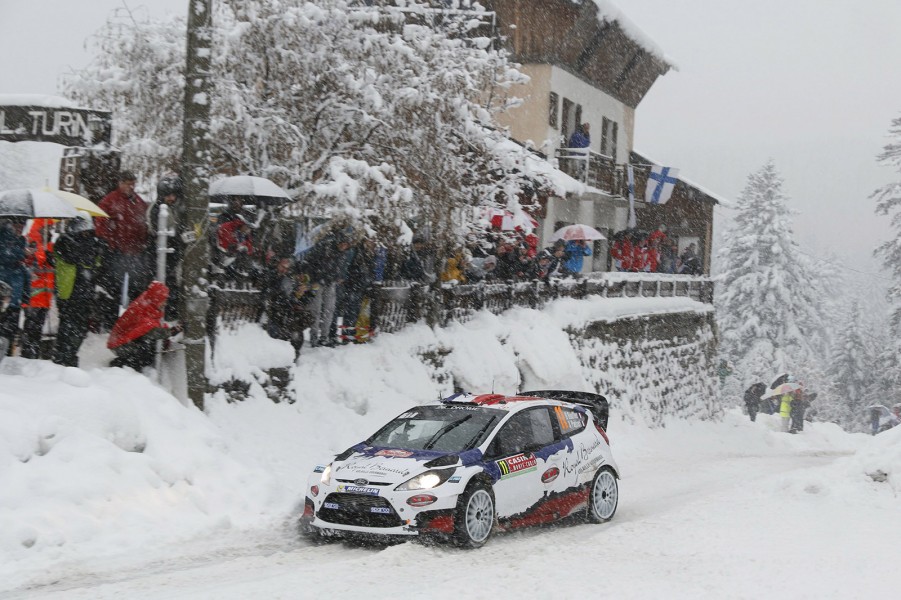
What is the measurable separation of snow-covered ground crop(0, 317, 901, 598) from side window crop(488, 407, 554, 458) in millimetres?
923

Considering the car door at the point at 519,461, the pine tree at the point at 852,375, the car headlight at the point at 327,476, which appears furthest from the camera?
the pine tree at the point at 852,375

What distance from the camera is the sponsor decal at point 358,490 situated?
9.98m

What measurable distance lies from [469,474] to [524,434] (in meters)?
1.44

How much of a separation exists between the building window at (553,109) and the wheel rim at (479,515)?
20.0 meters

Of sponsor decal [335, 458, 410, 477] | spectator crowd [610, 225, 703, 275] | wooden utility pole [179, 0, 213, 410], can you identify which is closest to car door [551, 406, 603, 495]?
sponsor decal [335, 458, 410, 477]

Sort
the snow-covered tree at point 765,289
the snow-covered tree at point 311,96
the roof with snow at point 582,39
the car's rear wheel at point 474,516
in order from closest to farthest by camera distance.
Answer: the car's rear wheel at point 474,516 → the snow-covered tree at point 311,96 → the roof with snow at point 582,39 → the snow-covered tree at point 765,289

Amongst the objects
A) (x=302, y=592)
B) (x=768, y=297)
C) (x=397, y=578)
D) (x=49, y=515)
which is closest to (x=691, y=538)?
(x=397, y=578)

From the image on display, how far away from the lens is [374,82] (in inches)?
659

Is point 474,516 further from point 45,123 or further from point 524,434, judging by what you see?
point 45,123

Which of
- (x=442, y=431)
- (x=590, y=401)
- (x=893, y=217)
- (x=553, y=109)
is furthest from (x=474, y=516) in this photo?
(x=893, y=217)

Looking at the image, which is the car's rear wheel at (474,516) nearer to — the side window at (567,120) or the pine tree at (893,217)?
the side window at (567,120)

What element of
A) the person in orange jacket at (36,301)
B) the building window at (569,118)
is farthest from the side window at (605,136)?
the person in orange jacket at (36,301)

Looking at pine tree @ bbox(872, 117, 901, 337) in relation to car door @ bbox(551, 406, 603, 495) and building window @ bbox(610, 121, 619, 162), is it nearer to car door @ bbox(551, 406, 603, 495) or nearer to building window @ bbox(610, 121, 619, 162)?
building window @ bbox(610, 121, 619, 162)

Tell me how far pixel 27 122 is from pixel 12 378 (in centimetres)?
319
